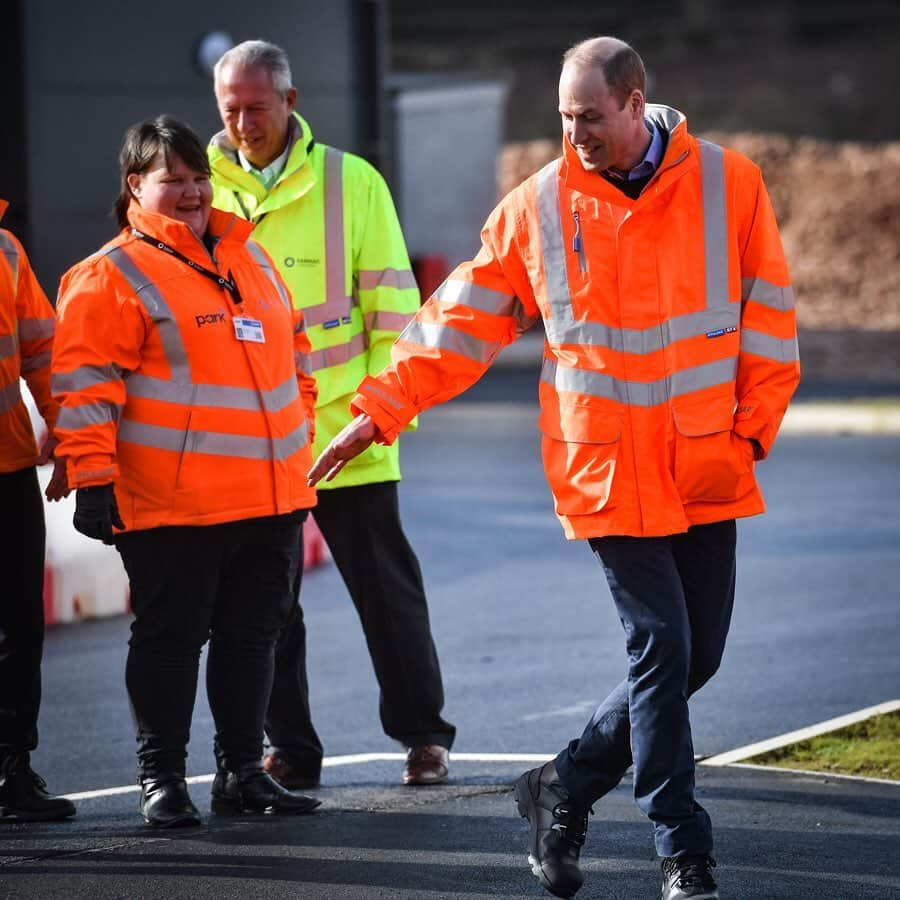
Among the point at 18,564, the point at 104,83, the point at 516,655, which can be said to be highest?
the point at 104,83

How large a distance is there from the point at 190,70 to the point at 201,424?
13.8 meters

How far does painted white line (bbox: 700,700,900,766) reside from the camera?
6.57 m

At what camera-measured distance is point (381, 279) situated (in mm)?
6426

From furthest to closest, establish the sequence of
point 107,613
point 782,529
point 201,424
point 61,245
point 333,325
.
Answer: point 61,245 → point 782,529 → point 107,613 → point 333,325 → point 201,424

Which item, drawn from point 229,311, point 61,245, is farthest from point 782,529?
point 61,245

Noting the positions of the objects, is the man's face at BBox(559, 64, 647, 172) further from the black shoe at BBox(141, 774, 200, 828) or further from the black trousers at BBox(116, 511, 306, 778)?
the black shoe at BBox(141, 774, 200, 828)

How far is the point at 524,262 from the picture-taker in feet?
16.8

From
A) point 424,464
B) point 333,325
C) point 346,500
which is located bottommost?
point 424,464

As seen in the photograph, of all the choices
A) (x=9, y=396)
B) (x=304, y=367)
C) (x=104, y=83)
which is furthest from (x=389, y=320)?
(x=104, y=83)

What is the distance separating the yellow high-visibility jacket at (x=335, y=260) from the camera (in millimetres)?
6375

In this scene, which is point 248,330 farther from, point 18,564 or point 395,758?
point 395,758

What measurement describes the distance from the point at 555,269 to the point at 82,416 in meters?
1.37

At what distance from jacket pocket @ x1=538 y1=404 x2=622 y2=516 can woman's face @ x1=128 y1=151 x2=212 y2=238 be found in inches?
54.0

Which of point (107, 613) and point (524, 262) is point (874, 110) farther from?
point (524, 262)
